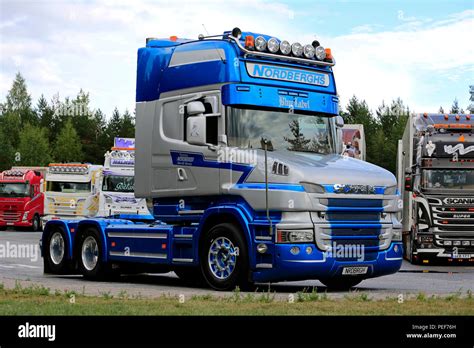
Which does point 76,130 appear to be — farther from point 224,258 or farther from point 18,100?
point 224,258

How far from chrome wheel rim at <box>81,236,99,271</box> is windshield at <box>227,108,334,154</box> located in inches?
185

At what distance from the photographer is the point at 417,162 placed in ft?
89.0

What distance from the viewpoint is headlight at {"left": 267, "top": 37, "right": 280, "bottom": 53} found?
16.1m

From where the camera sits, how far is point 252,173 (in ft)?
50.1

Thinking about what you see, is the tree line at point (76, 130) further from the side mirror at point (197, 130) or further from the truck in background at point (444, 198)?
the side mirror at point (197, 130)

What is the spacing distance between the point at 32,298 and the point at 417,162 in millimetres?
15723

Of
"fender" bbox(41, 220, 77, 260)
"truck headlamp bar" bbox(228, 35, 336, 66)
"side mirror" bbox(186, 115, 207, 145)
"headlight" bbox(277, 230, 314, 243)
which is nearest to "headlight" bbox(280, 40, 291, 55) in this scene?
"truck headlamp bar" bbox(228, 35, 336, 66)

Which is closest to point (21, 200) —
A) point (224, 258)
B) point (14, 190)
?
point (14, 190)

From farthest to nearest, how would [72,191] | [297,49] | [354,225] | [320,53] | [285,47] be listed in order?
[72,191] → [320,53] → [297,49] → [285,47] → [354,225]

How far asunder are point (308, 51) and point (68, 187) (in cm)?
2373

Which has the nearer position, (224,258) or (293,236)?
(293,236)
